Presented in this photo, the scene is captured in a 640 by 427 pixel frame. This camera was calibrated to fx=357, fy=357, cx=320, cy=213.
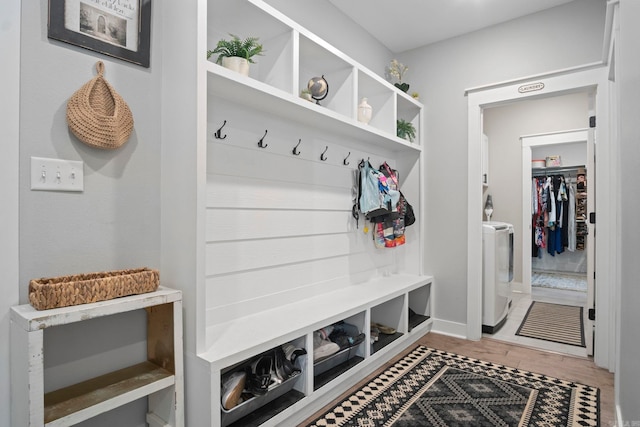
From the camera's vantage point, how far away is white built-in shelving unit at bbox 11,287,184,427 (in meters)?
1.10

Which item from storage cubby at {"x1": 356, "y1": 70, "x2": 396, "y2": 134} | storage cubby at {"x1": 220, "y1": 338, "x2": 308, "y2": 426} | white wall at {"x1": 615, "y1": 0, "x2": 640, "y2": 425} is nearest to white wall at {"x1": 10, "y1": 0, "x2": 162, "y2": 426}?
storage cubby at {"x1": 220, "y1": 338, "x2": 308, "y2": 426}

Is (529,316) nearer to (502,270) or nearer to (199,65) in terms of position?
(502,270)

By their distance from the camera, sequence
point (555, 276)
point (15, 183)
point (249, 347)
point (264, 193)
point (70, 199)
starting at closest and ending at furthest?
point (15, 183) < point (70, 199) < point (249, 347) < point (264, 193) < point (555, 276)

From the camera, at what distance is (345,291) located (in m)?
2.68

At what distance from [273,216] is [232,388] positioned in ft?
3.18

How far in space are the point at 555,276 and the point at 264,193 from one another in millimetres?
6217

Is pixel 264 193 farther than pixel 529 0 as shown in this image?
No

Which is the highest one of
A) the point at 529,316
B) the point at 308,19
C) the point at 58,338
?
the point at 308,19

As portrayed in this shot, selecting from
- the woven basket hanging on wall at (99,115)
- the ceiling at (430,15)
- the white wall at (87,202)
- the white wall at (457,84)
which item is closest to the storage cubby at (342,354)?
the white wall at (87,202)

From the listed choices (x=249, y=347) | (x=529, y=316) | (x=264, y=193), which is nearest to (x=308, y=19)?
(x=264, y=193)

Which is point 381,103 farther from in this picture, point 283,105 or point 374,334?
point 374,334

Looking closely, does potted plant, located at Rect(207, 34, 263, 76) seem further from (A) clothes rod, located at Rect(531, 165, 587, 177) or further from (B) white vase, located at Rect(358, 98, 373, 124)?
(A) clothes rod, located at Rect(531, 165, 587, 177)

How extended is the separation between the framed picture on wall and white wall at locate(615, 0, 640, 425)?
1918 mm

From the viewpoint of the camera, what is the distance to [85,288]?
123 cm
